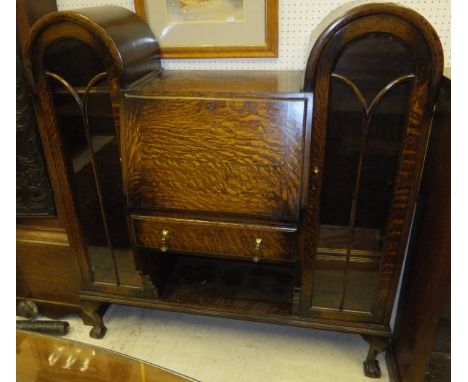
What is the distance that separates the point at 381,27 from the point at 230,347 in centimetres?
139

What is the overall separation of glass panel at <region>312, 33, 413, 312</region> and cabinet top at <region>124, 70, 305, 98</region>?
0.17 meters

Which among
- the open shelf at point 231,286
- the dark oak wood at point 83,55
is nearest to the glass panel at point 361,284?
the open shelf at point 231,286

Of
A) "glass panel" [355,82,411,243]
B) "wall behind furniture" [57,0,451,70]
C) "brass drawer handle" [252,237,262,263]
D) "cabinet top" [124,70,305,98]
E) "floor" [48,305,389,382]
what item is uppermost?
"wall behind furniture" [57,0,451,70]

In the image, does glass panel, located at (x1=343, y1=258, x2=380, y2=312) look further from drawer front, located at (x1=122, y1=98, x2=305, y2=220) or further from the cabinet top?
the cabinet top

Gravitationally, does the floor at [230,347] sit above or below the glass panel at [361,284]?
below

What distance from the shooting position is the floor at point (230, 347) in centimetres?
164

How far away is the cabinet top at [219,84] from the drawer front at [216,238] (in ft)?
1.44

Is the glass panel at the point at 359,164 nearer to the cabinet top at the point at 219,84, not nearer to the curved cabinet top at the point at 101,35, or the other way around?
the cabinet top at the point at 219,84

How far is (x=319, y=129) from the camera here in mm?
1228

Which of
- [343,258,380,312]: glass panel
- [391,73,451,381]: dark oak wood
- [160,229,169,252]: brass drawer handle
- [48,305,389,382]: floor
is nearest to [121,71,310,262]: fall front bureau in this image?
[160,229,169,252]: brass drawer handle

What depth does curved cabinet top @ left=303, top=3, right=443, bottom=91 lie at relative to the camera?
1057 mm

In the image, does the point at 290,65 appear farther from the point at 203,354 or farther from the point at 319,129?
the point at 203,354

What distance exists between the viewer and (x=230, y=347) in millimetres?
1766

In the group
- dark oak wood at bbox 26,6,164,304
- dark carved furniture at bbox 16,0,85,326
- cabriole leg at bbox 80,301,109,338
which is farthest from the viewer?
cabriole leg at bbox 80,301,109,338
